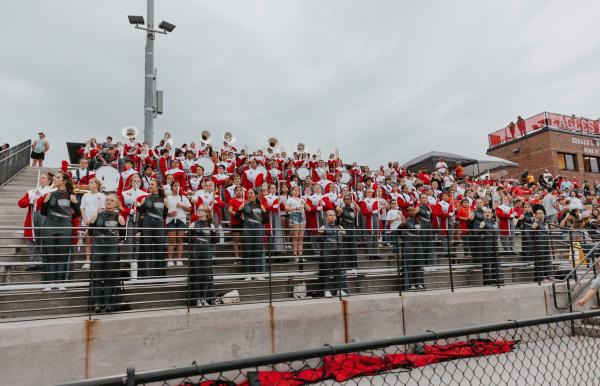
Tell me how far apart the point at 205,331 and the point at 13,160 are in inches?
453

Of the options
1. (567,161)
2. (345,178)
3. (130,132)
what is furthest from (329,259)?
(567,161)

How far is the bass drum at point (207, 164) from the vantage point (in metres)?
12.3

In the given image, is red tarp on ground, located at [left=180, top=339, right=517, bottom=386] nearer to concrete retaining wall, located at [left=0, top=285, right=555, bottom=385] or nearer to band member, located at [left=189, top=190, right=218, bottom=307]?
concrete retaining wall, located at [left=0, top=285, right=555, bottom=385]

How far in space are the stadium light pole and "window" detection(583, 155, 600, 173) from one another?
1275 inches

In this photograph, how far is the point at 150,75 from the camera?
15633 millimetres

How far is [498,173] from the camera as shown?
31000mm

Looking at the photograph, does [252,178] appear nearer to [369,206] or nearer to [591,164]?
[369,206]

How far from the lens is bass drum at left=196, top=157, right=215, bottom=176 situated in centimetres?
1225

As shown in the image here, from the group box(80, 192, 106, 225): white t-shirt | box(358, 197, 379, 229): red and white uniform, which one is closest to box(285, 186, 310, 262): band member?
box(358, 197, 379, 229): red and white uniform

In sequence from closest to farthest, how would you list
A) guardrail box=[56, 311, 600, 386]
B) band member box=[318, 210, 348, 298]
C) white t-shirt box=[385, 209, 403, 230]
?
guardrail box=[56, 311, 600, 386] → band member box=[318, 210, 348, 298] → white t-shirt box=[385, 209, 403, 230]

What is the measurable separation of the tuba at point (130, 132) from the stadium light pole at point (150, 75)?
80cm

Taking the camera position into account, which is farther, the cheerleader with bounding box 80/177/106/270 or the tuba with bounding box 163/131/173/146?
the tuba with bounding box 163/131/173/146

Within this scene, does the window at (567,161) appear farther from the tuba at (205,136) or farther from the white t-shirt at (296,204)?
the white t-shirt at (296,204)

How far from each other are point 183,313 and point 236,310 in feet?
2.46
